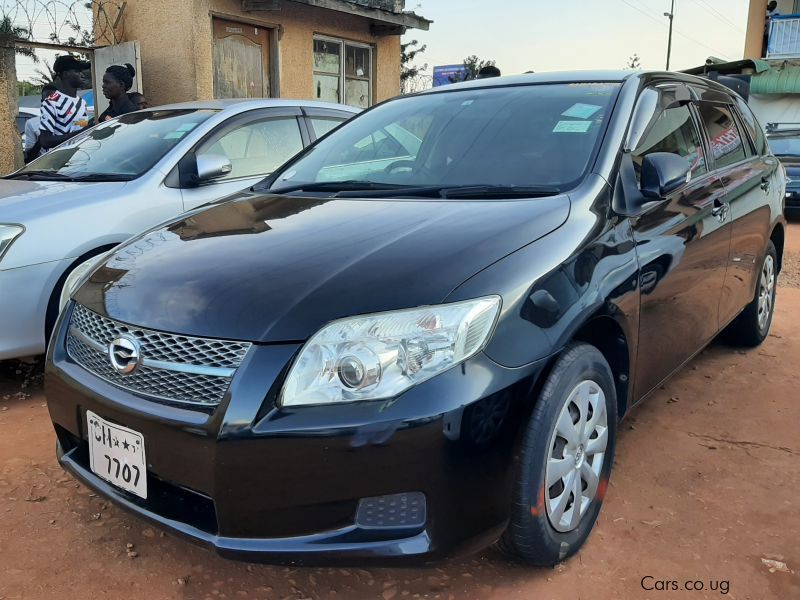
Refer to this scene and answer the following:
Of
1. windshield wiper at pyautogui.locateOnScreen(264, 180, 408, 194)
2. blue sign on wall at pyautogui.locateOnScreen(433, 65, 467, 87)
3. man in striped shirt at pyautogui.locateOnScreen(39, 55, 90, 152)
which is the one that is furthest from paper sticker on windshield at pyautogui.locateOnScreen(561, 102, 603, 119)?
blue sign on wall at pyautogui.locateOnScreen(433, 65, 467, 87)

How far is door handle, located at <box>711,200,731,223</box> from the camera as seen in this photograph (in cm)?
325

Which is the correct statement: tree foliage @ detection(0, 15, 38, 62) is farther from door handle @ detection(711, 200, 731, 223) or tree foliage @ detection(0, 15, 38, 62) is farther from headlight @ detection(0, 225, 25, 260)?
door handle @ detection(711, 200, 731, 223)

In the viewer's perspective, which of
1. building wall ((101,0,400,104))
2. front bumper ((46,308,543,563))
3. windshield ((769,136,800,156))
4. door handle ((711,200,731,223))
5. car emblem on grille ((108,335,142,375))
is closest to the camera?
front bumper ((46,308,543,563))

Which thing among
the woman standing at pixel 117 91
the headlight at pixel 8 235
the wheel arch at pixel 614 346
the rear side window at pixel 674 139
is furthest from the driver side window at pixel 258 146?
the wheel arch at pixel 614 346

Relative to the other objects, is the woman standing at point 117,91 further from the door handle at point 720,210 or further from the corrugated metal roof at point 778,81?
the corrugated metal roof at point 778,81

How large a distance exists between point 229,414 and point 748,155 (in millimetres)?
3560

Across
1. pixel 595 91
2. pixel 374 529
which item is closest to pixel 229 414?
pixel 374 529

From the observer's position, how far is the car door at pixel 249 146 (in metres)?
4.38

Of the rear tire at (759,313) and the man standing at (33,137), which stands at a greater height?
the man standing at (33,137)

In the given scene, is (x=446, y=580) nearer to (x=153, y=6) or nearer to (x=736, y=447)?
(x=736, y=447)

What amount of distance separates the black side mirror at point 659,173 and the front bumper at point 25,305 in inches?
110

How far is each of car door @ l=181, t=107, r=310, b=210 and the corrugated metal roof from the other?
71.1ft

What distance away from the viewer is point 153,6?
9336 millimetres

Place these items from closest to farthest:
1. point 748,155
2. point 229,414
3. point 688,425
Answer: point 229,414, point 688,425, point 748,155
